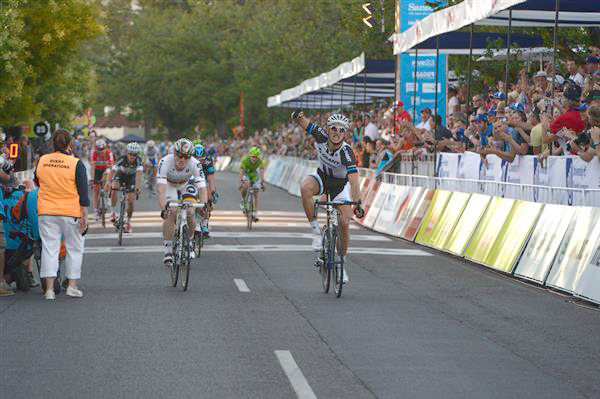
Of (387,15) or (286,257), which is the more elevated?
(387,15)

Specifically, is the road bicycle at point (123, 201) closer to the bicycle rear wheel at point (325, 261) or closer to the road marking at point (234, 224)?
the road marking at point (234, 224)

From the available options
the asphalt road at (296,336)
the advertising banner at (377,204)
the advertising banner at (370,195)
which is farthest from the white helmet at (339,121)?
the advertising banner at (370,195)

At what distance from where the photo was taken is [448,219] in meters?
22.6

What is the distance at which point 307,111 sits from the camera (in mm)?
70250

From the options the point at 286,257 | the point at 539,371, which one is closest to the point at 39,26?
the point at 286,257

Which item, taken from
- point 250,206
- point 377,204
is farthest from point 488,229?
point 377,204

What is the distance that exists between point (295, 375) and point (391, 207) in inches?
712

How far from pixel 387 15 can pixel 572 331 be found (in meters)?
33.1

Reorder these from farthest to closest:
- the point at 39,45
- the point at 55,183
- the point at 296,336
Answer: the point at 39,45, the point at 55,183, the point at 296,336

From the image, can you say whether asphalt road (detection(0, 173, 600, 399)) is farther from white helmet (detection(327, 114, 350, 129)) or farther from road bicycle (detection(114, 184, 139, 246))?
road bicycle (detection(114, 184, 139, 246))

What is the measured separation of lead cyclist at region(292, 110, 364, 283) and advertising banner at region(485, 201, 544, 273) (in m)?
2.92

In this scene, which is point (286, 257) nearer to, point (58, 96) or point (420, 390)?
point (420, 390)

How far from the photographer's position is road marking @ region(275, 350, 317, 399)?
30.5 feet

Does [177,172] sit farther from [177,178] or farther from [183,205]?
[183,205]
